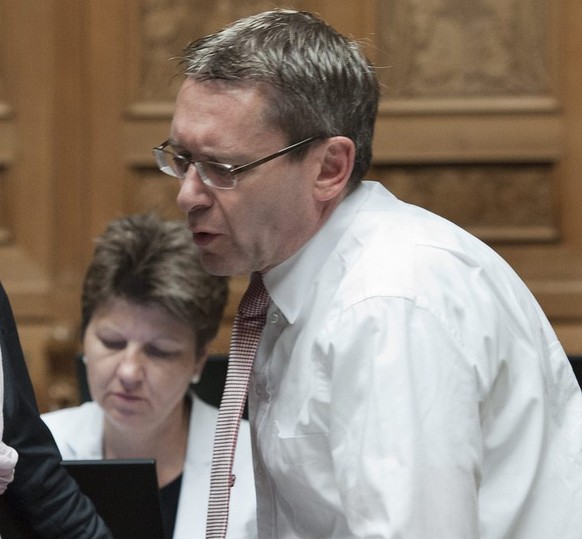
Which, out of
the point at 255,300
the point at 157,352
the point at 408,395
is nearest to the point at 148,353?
the point at 157,352

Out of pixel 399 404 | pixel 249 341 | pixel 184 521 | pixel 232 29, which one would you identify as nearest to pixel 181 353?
pixel 184 521

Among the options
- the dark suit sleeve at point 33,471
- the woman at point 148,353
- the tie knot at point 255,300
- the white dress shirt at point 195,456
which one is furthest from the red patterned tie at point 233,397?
the woman at point 148,353

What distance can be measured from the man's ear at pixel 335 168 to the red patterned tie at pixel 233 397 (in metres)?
0.19

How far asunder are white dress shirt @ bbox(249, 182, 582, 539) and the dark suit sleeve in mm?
256

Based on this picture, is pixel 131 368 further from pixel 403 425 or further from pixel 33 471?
pixel 403 425

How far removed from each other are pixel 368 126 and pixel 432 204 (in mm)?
1771

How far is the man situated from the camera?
1561mm

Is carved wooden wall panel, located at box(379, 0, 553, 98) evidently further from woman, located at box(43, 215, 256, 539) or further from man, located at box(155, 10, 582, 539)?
man, located at box(155, 10, 582, 539)

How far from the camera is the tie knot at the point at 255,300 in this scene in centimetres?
199

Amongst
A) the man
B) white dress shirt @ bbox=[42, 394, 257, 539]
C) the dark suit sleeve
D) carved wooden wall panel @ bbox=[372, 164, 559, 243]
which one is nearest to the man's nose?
the man

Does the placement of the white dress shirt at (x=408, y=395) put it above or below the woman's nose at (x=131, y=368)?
above

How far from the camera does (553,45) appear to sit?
3.62 meters

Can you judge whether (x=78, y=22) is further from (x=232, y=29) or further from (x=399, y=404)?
Answer: (x=399, y=404)

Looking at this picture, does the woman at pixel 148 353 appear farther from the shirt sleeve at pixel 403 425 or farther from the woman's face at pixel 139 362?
the shirt sleeve at pixel 403 425
